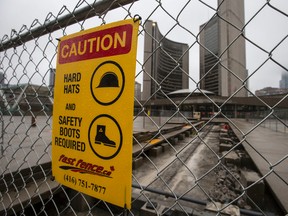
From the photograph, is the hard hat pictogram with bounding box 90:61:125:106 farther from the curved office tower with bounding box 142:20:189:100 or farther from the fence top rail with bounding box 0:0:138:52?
the fence top rail with bounding box 0:0:138:52

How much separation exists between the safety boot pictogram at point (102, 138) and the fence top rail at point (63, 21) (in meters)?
0.76

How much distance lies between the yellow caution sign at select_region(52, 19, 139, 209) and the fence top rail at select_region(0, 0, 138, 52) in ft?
0.73

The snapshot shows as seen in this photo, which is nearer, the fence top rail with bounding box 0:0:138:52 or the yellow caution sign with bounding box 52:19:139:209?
the yellow caution sign with bounding box 52:19:139:209

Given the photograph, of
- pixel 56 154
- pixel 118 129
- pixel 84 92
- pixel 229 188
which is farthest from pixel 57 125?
pixel 229 188

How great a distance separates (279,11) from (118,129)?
0.83m

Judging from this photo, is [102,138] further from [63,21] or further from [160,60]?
[160,60]

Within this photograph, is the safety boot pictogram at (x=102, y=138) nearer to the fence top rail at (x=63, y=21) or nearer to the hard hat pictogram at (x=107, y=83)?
the hard hat pictogram at (x=107, y=83)

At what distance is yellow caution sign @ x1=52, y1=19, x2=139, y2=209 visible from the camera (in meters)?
1.01

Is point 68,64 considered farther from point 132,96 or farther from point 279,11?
point 279,11

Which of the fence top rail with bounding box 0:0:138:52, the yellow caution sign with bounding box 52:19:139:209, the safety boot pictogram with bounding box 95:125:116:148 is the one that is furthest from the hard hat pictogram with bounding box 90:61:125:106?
the fence top rail with bounding box 0:0:138:52

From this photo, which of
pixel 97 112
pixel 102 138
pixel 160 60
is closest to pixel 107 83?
pixel 97 112

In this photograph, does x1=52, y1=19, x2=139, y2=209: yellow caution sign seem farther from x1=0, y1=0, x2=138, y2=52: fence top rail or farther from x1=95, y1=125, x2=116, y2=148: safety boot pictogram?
x1=0, y1=0, x2=138, y2=52: fence top rail

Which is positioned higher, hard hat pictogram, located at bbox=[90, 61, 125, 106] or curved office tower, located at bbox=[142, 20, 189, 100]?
curved office tower, located at bbox=[142, 20, 189, 100]

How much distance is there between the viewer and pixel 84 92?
1.15 m
